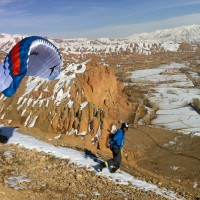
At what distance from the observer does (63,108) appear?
105 ft

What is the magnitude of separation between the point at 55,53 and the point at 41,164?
419 cm

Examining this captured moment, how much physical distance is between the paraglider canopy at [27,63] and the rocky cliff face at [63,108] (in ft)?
42.0

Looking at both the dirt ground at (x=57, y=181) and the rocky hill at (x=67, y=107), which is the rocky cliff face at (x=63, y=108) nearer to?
the rocky hill at (x=67, y=107)

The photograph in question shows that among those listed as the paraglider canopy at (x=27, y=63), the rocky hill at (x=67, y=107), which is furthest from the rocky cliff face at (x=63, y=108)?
the paraglider canopy at (x=27, y=63)

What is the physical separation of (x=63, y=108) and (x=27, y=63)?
2177 centimetres

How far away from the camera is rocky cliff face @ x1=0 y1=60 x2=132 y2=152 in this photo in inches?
1146

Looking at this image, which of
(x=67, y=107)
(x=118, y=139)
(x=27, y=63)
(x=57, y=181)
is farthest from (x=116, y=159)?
(x=67, y=107)

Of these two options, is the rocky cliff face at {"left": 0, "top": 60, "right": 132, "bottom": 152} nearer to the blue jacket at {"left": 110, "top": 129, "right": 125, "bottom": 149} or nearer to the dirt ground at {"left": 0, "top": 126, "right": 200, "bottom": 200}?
the dirt ground at {"left": 0, "top": 126, "right": 200, "bottom": 200}

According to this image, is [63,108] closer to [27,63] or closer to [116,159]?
[116,159]

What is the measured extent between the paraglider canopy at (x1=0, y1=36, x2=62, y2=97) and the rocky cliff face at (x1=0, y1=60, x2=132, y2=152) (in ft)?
42.0

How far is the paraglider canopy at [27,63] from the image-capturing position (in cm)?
1027

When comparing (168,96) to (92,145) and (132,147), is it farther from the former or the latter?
(92,145)

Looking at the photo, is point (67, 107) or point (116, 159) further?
point (67, 107)

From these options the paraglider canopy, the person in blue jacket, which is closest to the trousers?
the person in blue jacket
